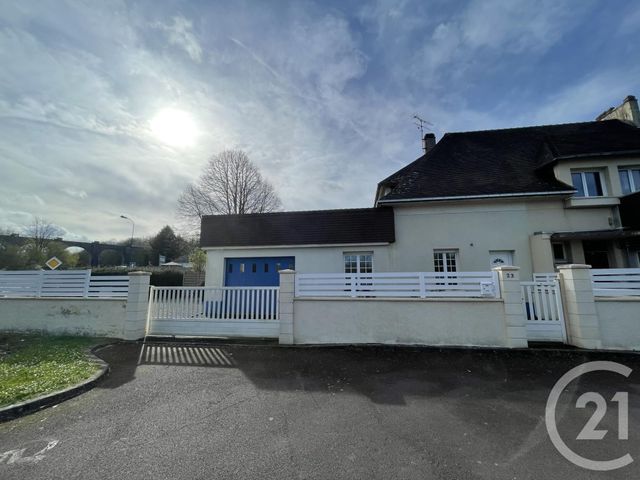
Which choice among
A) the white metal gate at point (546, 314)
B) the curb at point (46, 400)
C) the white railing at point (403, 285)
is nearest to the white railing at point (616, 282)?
the white metal gate at point (546, 314)

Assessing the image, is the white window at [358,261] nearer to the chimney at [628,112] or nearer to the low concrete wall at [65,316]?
the low concrete wall at [65,316]

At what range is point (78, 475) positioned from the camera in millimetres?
2510

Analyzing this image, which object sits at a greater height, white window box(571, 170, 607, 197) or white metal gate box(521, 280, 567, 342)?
white window box(571, 170, 607, 197)

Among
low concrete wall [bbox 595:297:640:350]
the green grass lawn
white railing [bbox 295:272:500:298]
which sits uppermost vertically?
white railing [bbox 295:272:500:298]

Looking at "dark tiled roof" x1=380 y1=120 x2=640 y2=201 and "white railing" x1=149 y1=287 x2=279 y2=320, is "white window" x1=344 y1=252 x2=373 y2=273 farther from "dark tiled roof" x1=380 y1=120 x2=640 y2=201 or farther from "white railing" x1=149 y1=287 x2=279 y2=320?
"white railing" x1=149 y1=287 x2=279 y2=320

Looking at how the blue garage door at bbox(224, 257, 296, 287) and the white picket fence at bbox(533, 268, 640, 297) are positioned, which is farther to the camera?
the blue garage door at bbox(224, 257, 296, 287)

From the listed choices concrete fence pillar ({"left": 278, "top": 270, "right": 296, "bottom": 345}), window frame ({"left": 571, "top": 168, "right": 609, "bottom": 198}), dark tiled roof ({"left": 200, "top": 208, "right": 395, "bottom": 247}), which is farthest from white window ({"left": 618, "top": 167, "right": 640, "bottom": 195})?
concrete fence pillar ({"left": 278, "top": 270, "right": 296, "bottom": 345})

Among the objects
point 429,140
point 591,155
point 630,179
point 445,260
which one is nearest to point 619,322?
point 445,260

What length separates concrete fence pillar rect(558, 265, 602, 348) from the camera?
6.10 metres

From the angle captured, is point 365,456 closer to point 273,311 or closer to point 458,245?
point 273,311

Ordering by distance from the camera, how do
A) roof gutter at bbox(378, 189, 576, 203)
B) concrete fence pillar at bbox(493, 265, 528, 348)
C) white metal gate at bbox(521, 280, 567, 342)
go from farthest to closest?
1. roof gutter at bbox(378, 189, 576, 203)
2. white metal gate at bbox(521, 280, 567, 342)
3. concrete fence pillar at bbox(493, 265, 528, 348)

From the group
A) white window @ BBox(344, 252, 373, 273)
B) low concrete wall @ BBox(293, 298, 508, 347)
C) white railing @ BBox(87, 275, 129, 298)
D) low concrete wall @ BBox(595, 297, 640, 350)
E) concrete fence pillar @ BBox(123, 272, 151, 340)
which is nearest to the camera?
low concrete wall @ BBox(595, 297, 640, 350)

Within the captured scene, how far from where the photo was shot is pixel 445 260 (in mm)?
10695

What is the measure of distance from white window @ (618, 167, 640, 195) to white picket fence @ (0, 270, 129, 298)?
18072 millimetres
